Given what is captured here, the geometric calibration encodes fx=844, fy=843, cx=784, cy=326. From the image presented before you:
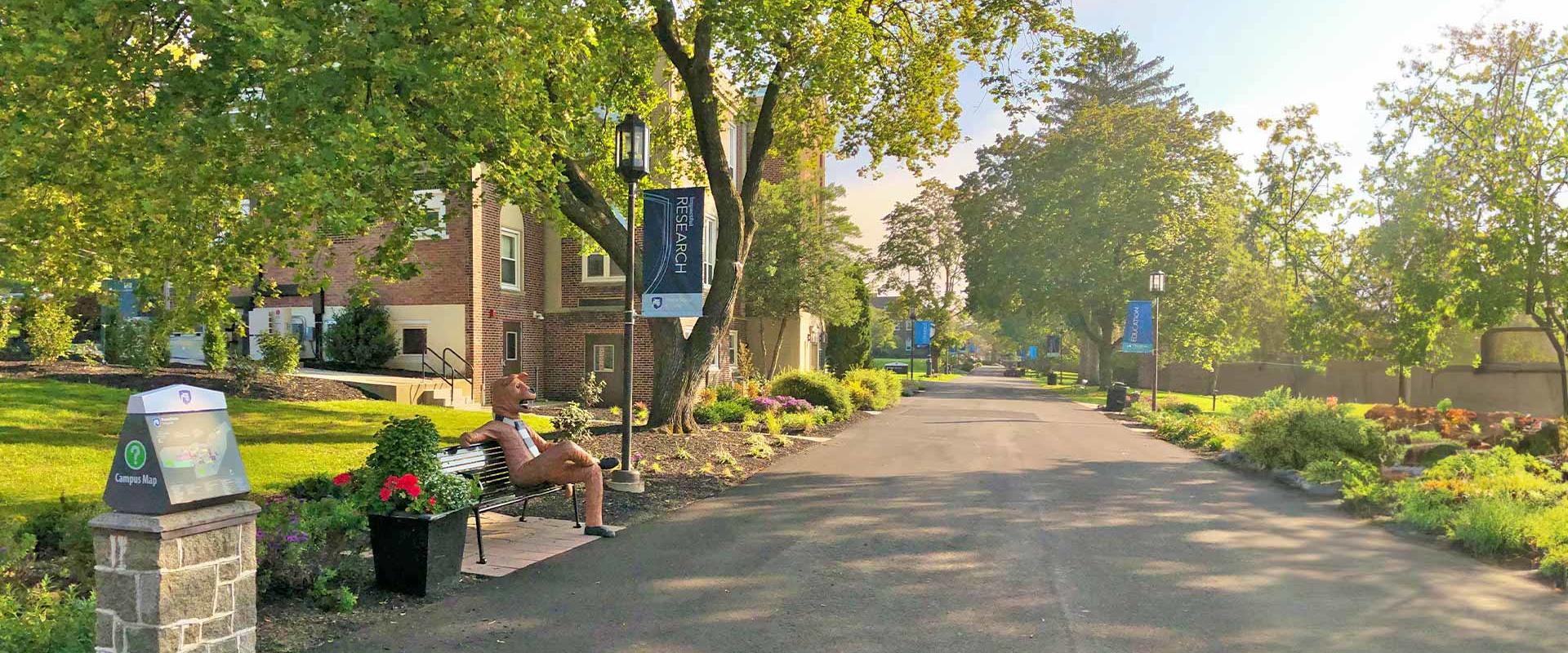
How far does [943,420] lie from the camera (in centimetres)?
2116

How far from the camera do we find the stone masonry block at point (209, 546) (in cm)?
388

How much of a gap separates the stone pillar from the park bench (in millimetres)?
2275

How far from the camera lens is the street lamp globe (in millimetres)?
9586

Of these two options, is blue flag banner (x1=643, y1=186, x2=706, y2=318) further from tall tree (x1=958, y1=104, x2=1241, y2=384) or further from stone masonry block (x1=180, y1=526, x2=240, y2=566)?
tall tree (x1=958, y1=104, x2=1241, y2=384)

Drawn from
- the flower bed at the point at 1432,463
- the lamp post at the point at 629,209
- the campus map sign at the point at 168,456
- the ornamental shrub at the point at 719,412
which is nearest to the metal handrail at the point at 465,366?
the ornamental shrub at the point at 719,412

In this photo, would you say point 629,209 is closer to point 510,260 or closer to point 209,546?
point 209,546

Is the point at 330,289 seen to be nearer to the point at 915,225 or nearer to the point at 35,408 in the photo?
the point at 35,408

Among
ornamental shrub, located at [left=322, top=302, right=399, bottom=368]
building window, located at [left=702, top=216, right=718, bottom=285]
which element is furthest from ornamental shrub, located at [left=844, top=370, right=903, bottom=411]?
ornamental shrub, located at [left=322, top=302, right=399, bottom=368]

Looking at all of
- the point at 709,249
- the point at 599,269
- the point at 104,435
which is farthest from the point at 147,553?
the point at 709,249

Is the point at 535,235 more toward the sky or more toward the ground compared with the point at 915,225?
more toward the ground

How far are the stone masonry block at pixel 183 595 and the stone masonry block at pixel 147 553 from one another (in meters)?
0.05

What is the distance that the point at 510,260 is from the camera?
23844 millimetres

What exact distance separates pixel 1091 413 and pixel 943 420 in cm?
660

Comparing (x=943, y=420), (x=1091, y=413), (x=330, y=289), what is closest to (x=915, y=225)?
(x=1091, y=413)
